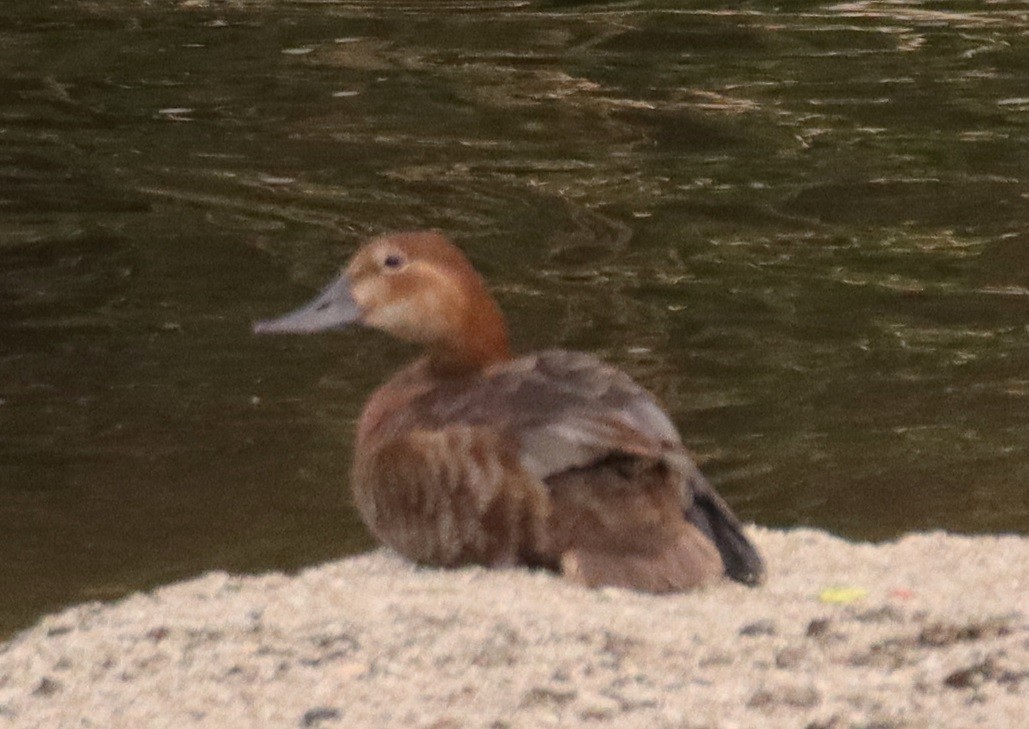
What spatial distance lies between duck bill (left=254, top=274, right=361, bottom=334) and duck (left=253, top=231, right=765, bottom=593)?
15cm

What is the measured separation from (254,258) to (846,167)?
3.97 meters

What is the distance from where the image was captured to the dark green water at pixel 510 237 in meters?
9.02

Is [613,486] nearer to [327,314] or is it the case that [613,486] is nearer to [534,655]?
[534,655]

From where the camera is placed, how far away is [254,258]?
40.5ft

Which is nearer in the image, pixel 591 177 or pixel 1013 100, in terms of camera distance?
pixel 591 177

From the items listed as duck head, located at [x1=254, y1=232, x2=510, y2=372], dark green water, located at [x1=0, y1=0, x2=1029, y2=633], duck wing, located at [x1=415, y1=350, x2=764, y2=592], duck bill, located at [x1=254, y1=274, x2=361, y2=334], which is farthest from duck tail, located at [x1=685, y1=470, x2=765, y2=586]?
dark green water, located at [x1=0, y1=0, x2=1029, y2=633]

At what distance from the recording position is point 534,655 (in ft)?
17.8

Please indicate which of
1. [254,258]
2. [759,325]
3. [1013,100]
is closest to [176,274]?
[254,258]

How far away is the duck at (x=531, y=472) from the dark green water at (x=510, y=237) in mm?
1486

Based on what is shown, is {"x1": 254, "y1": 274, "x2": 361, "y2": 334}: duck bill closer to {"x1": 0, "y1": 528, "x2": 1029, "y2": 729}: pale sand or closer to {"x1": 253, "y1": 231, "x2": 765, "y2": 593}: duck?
{"x1": 253, "y1": 231, "x2": 765, "y2": 593}: duck

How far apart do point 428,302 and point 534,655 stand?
1.89m

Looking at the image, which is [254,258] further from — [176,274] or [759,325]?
[759,325]

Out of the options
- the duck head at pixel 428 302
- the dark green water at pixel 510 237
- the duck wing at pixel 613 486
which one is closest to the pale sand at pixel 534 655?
the duck wing at pixel 613 486

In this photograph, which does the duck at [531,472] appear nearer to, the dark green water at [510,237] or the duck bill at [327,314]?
the duck bill at [327,314]
